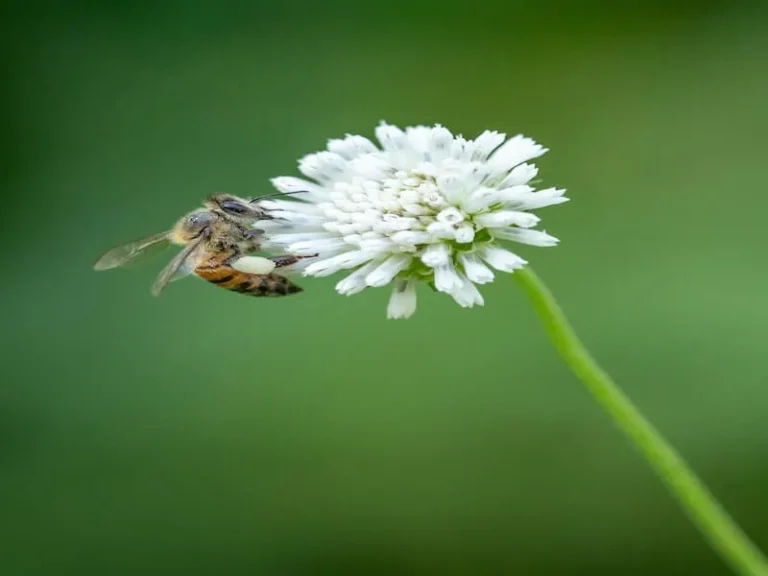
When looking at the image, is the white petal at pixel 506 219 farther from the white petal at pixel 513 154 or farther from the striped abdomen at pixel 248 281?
the striped abdomen at pixel 248 281

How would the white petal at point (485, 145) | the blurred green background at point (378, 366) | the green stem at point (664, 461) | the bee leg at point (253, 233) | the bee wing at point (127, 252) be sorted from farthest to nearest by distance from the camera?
the blurred green background at point (378, 366), the bee wing at point (127, 252), the bee leg at point (253, 233), the white petal at point (485, 145), the green stem at point (664, 461)

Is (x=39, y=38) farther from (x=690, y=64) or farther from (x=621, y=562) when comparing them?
(x=621, y=562)

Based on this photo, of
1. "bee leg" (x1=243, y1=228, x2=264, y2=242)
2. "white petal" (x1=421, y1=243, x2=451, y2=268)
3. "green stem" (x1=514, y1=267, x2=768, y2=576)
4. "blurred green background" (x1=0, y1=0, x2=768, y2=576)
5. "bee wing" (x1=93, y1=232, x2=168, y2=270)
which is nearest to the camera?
"green stem" (x1=514, y1=267, x2=768, y2=576)

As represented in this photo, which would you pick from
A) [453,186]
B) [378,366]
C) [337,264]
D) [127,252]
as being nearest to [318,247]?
[337,264]

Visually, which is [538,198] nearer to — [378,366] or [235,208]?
[235,208]

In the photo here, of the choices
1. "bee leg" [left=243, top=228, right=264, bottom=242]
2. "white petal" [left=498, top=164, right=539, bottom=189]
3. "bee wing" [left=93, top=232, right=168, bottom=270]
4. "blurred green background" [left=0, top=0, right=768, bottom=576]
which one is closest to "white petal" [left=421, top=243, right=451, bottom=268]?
"white petal" [left=498, top=164, right=539, bottom=189]

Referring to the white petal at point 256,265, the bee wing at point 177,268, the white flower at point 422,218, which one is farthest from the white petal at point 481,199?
the bee wing at point 177,268

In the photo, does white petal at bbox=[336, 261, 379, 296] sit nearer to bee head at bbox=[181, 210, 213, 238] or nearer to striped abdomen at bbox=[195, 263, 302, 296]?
striped abdomen at bbox=[195, 263, 302, 296]
